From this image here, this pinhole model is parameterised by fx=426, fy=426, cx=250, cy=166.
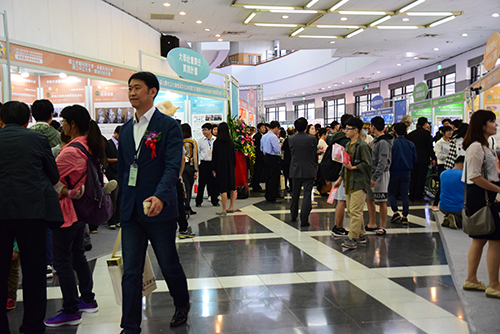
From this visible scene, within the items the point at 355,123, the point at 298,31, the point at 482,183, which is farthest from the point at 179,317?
the point at 298,31

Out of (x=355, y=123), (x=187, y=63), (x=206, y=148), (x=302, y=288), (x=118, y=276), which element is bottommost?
(x=302, y=288)

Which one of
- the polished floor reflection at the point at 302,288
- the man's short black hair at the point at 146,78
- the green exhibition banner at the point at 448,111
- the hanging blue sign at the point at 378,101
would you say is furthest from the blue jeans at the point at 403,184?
the hanging blue sign at the point at 378,101

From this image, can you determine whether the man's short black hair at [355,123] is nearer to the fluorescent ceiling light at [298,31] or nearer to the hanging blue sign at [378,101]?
the fluorescent ceiling light at [298,31]

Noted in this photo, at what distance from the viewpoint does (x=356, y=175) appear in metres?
4.90

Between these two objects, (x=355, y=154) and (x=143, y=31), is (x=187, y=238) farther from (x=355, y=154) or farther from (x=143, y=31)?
(x=143, y=31)

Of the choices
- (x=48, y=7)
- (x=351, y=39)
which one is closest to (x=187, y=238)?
(x=48, y=7)

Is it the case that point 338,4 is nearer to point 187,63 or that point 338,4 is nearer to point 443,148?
point 187,63

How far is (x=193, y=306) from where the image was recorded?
3.22 m

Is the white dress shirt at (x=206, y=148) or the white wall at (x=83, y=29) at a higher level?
the white wall at (x=83, y=29)

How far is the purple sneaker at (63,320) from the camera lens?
9.57 ft

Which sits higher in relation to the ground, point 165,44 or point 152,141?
point 165,44

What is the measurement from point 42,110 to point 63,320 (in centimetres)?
164

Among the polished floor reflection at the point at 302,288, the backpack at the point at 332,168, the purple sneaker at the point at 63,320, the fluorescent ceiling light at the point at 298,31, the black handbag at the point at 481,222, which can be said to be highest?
the fluorescent ceiling light at the point at 298,31

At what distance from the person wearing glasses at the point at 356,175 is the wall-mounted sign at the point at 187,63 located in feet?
13.9
